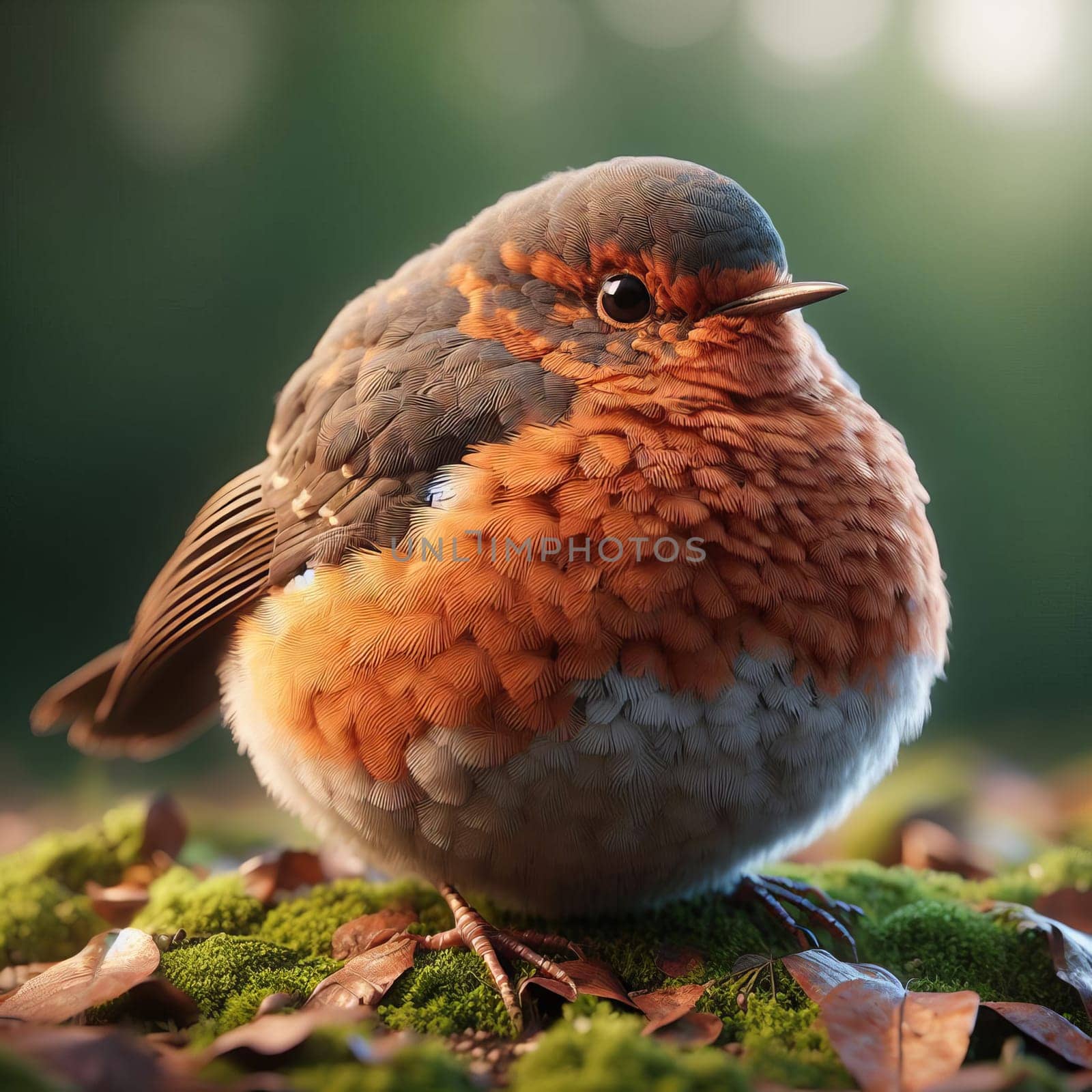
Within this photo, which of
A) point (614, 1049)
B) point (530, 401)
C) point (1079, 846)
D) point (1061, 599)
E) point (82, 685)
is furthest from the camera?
point (1061, 599)

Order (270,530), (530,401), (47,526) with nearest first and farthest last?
(530,401), (270,530), (47,526)

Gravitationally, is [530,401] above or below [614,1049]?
above

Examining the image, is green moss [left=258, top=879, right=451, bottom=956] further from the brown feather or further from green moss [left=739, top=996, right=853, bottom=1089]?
green moss [left=739, top=996, right=853, bottom=1089]

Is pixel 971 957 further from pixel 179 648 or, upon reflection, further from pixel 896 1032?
pixel 179 648

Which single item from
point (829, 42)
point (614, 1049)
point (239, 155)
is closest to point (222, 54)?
point (239, 155)

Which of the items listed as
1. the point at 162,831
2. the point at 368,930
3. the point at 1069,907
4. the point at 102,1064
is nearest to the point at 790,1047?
the point at 368,930

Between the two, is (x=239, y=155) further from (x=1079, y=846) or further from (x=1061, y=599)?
(x=1079, y=846)

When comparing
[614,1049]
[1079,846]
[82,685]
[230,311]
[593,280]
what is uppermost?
[230,311]
